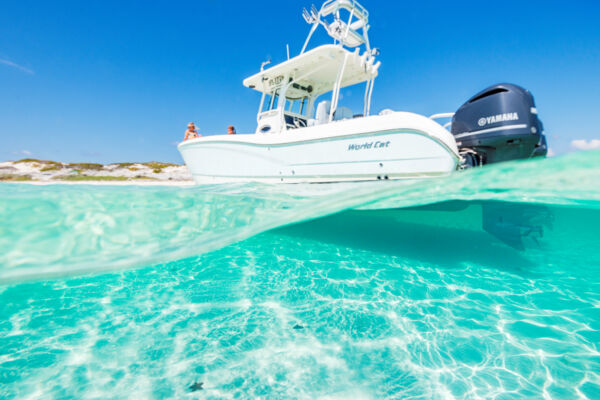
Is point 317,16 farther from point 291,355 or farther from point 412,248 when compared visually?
point 291,355

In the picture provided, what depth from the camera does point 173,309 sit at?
3.13 metres

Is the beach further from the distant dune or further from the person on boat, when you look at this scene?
the person on boat

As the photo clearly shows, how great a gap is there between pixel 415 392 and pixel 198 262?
4054 millimetres

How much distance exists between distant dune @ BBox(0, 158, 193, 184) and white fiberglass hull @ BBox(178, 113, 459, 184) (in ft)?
45.8

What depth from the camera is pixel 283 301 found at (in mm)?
3332

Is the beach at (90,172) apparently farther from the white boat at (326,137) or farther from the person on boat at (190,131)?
the white boat at (326,137)

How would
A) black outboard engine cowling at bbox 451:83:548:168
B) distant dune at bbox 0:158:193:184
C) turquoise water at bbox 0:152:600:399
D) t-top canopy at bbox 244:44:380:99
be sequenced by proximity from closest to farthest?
turquoise water at bbox 0:152:600:399, black outboard engine cowling at bbox 451:83:548:168, t-top canopy at bbox 244:44:380:99, distant dune at bbox 0:158:193:184

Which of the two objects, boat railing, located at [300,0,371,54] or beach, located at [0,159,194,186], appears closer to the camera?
boat railing, located at [300,0,371,54]

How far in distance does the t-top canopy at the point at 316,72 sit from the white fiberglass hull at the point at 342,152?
2199mm

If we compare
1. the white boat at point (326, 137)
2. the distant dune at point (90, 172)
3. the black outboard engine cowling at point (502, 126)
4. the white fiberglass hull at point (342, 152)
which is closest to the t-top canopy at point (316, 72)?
the white boat at point (326, 137)

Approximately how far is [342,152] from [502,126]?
254 centimetres

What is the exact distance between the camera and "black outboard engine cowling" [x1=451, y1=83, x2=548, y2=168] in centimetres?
394

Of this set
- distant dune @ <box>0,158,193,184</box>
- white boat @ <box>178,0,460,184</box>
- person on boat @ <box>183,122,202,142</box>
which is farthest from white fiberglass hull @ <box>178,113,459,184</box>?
distant dune @ <box>0,158,193,184</box>

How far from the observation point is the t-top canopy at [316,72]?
6.27 meters
